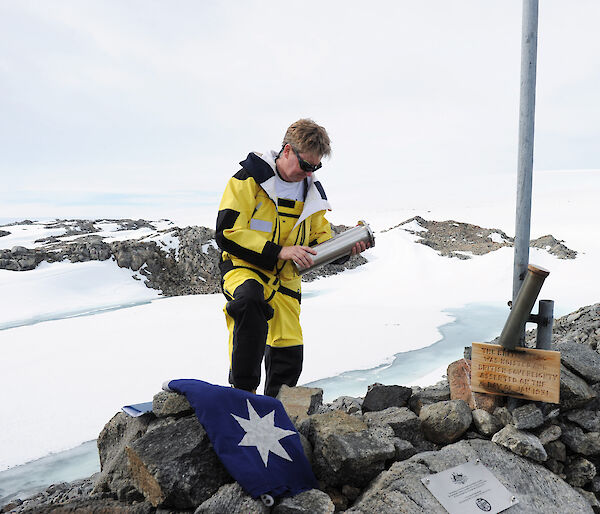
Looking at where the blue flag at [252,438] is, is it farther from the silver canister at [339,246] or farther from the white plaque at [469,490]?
the silver canister at [339,246]

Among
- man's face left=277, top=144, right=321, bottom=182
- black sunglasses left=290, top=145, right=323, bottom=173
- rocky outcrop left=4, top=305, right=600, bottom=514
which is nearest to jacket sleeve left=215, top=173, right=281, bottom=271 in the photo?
man's face left=277, top=144, right=321, bottom=182

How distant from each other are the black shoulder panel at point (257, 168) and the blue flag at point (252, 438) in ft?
3.90

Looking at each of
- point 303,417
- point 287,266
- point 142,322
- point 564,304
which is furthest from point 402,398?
point 564,304

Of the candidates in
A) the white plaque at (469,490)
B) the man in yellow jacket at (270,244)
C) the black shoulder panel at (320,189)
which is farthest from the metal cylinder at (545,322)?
the black shoulder panel at (320,189)

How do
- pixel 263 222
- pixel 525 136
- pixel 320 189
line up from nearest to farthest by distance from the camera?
1. pixel 525 136
2. pixel 263 222
3. pixel 320 189

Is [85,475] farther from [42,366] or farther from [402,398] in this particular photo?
[42,366]

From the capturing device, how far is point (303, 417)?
2.53 m

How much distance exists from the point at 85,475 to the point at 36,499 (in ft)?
1.56

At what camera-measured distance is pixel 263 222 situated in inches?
103

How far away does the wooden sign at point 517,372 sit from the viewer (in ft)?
7.52

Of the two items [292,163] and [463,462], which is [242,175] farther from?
[463,462]

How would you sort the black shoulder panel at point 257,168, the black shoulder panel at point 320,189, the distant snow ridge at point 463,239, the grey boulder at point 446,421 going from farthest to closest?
the distant snow ridge at point 463,239
the black shoulder panel at point 320,189
the black shoulder panel at point 257,168
the grey boulder at point 446,421

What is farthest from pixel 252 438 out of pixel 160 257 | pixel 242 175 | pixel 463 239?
pixel 463 239

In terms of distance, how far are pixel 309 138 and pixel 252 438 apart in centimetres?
158
